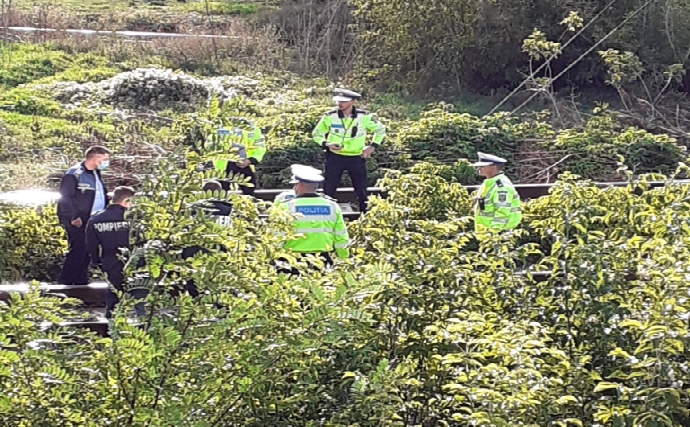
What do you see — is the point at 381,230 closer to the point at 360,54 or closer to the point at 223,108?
the point at 223,108

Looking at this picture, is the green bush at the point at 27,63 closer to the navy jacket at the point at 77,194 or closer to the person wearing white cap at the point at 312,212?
the navy jacket at the point at 77,194

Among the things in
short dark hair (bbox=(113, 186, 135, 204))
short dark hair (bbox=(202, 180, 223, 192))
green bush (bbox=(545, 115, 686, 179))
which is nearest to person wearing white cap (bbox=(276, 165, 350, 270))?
short dark hair (bbox=(113, 186, 135, 204))

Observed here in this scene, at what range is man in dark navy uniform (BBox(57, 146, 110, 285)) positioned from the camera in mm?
8633

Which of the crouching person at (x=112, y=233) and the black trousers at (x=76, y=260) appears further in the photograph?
the black trousers at (x=76, y=260)

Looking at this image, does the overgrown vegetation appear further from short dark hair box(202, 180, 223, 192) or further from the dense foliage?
short dark hair box(202, 180, 223, 192)

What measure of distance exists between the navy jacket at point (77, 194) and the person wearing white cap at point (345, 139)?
2851mm

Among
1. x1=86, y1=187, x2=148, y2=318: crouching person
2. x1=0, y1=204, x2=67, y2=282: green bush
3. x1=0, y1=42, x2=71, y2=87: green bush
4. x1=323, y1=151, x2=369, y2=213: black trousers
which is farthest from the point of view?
x1=0, y1=42, x2=71, y2=87: green bush

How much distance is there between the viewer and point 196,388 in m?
3.05

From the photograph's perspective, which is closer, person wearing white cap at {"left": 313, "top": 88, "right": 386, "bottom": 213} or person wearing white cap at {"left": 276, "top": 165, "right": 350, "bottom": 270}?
person wearing white cap at {"left": 276, "top": 165, "right": 350, "bottom": 270}

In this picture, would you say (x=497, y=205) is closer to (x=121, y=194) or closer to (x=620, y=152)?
(x=121, y=194)

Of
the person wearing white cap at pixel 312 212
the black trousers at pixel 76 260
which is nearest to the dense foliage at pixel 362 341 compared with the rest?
the person wearing white cap at pixel 312 212

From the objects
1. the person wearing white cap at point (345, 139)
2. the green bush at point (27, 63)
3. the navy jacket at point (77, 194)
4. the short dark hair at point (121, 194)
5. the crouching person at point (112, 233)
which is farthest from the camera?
the green bush at point (27, 63)

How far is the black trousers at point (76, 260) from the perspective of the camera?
8781mm

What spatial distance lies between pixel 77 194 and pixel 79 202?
8 cm
